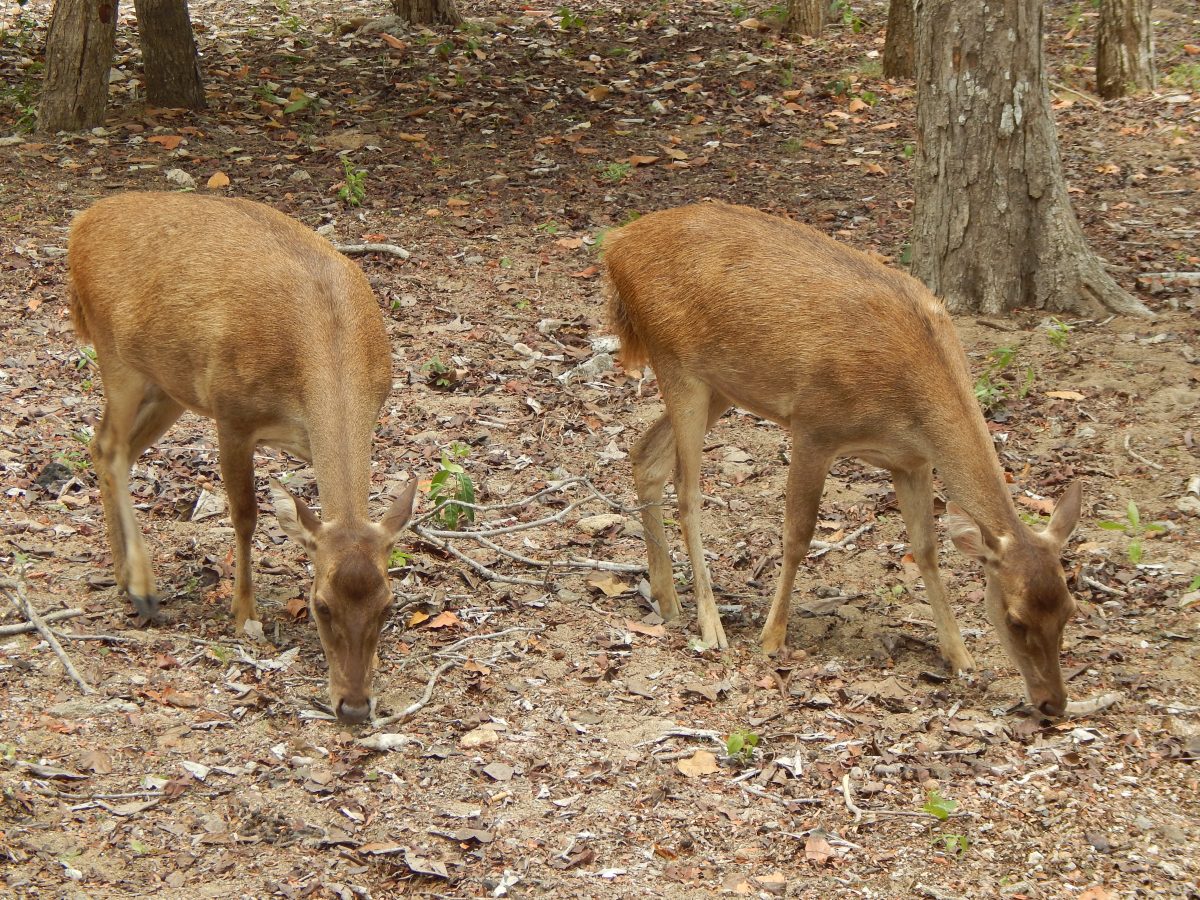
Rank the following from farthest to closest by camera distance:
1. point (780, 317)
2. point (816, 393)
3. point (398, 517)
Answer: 1. point (780, 317)
2. point (816, 393)
3. point (398, 517)

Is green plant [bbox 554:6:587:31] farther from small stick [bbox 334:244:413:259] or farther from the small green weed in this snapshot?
the small green weed

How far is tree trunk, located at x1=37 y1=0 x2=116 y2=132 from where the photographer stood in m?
12.3

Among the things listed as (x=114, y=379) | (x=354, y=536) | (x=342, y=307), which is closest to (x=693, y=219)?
(x=342, y=307)

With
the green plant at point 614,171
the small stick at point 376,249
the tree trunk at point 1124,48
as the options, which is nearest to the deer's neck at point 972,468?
the small stick at point 376,249

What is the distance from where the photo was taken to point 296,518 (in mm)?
5859

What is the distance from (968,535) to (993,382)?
2781 mm

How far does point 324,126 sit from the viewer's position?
13484 mm

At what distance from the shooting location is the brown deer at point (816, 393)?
6051 millimetres

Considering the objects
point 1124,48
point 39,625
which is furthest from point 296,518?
point 1124,48

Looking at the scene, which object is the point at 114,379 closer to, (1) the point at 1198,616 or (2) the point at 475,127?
(1) the point at 1198,616

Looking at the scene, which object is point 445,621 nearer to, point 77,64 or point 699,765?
point 699,765

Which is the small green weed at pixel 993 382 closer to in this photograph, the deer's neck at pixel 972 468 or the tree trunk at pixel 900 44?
the deer's neck at pixel 972 468

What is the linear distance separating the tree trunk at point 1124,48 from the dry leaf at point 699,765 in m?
10.7

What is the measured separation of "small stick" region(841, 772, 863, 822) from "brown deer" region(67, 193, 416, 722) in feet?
6.44
